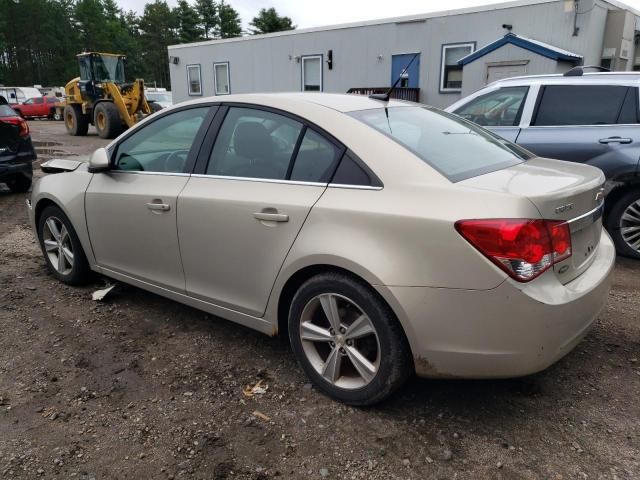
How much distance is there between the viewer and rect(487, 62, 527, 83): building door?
12.4 m

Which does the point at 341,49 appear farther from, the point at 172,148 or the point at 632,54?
the point at 172,148

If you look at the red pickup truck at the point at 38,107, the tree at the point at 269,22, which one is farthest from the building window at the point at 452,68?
the tree at the point at 269,22

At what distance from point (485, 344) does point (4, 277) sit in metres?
4.29

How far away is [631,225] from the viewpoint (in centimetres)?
491

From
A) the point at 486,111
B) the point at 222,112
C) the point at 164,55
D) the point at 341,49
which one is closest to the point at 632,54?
the point at 341,49

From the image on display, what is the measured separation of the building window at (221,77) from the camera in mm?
21375

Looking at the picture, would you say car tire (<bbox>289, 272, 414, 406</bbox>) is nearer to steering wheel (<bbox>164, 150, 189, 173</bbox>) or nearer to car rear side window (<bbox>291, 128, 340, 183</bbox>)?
car rear side window (<bbox>291, 128, 340, 183</bbox>)

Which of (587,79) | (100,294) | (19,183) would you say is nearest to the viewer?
(100,294)

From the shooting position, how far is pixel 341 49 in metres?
17.3

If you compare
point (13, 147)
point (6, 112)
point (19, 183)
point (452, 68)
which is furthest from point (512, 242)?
point (452, 68)

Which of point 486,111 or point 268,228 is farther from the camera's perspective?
point 486,111

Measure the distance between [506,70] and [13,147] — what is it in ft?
35.0

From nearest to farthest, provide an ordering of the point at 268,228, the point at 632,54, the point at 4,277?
the point at 268,228
the point at 4,277
the point at 632,54

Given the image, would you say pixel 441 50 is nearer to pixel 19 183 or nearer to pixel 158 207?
pixel 19 183
